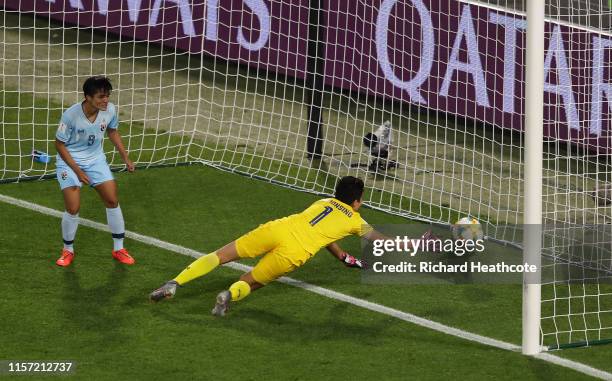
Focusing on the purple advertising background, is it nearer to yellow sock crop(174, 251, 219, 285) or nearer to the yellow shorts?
the yellow shorts

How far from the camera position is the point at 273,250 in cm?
1167

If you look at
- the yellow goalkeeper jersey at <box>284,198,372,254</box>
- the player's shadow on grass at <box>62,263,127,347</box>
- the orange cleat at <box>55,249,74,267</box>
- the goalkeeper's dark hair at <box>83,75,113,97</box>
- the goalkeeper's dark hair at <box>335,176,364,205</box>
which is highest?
the goalkeeper's dark hair at <box>83,75,113,97</box>

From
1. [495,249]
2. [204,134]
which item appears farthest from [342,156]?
[495,249]

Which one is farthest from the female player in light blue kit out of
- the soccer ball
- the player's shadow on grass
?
the soccer ball

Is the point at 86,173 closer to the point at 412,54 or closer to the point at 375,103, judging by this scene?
the point at 375,103

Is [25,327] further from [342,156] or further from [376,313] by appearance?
[342,156]

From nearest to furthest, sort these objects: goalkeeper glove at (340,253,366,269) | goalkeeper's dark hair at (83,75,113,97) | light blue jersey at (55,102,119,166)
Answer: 1. goalkeeper's dark hair at (83,75,113,97)
2. light blue jersey at (55,102,119,166)
3. goalkeeper glove at (340,253,366,269)

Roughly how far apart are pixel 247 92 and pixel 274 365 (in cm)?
743

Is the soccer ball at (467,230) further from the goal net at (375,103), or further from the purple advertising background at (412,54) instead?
the purple advertising background at (412,54)

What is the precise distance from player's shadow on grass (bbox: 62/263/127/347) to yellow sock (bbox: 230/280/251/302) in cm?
95

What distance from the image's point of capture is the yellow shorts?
456 inches

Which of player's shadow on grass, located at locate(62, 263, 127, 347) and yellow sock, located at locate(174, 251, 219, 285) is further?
yellow sock, located at locate(174, 251, 219, 285)

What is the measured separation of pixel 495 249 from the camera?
13.8m

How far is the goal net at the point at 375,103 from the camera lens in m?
13.8
